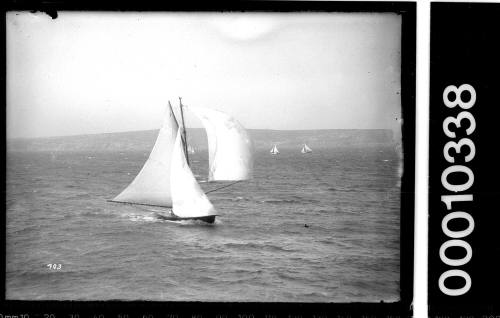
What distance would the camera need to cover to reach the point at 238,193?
2408mm

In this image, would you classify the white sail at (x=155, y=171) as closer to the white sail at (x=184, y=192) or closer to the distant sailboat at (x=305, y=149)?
the white sail at (x=184, y=192)

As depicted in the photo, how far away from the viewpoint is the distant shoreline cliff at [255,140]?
2348 mm

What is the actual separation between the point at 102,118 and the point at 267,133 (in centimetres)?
82

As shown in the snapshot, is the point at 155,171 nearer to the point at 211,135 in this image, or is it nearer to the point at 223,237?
the point at 211,135

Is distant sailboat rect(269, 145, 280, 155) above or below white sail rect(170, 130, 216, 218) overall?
above

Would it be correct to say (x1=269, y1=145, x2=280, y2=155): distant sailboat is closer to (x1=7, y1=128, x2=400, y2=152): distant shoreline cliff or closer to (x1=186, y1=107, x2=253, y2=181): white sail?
(x1=7, y1=128, x2=400, y2=152): distant shoreline cliff

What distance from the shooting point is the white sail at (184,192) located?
2.39 m

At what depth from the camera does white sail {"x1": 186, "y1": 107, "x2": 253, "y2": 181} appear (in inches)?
93.8

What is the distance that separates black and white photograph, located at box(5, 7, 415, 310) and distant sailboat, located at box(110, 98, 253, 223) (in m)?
0.01

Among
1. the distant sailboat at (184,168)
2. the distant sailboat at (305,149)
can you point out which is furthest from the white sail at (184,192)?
the distant sailboat at (305,149)

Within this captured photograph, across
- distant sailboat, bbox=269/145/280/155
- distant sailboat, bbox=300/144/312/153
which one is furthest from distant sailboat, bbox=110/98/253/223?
distant sailboat, bbox=300/144/312/153

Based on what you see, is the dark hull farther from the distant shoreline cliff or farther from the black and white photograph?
the distant shoreline cliff

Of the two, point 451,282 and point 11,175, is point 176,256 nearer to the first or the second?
point 11,175

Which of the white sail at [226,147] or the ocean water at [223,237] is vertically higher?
the white sail at [226,147]
